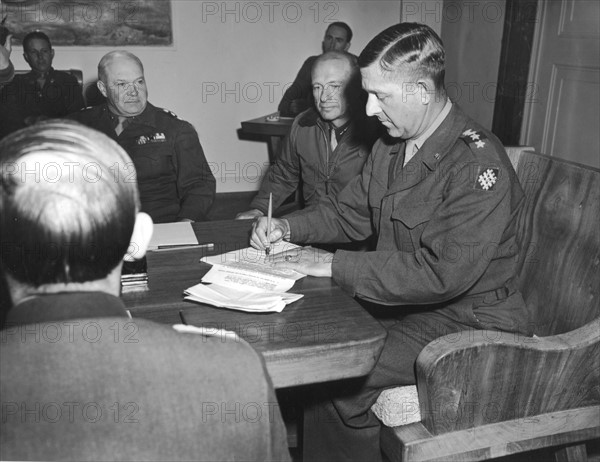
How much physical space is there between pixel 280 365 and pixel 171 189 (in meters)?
1.86

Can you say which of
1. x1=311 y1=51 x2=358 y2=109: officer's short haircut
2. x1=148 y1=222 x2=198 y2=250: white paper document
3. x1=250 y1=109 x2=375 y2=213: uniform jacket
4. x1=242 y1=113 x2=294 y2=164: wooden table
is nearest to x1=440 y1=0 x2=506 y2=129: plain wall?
x1=242 y1=113 x2=294 y2=164: wooden table

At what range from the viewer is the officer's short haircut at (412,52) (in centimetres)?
170

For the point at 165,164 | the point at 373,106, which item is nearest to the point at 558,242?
the point at 373,106

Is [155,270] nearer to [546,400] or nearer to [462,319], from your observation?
[462,319]

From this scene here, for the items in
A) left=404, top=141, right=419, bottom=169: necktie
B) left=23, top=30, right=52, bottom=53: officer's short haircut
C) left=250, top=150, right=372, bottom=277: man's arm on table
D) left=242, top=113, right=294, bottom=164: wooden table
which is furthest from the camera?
left=23, top=30, right=52, bottom=53: officer's short haircut

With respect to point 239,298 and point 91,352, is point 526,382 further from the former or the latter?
point 91,352

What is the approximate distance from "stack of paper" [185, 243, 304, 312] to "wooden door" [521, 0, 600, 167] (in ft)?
9.58

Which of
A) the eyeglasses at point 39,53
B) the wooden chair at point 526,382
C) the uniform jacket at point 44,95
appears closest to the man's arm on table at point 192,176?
the wooden chair at point 526,382

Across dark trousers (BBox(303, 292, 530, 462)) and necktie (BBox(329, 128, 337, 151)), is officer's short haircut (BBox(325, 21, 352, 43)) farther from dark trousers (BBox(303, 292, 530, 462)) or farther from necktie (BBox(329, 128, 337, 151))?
dark trousers (BBox(303, 292, 530, 462))

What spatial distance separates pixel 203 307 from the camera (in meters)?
1.47

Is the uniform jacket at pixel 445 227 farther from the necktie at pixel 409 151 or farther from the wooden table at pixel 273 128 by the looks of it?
the wooden table at pixel 273 128

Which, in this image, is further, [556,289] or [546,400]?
[556,289]

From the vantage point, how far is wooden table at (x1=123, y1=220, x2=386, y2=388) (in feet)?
4.21

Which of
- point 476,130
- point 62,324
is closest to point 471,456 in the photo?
point 476,130
